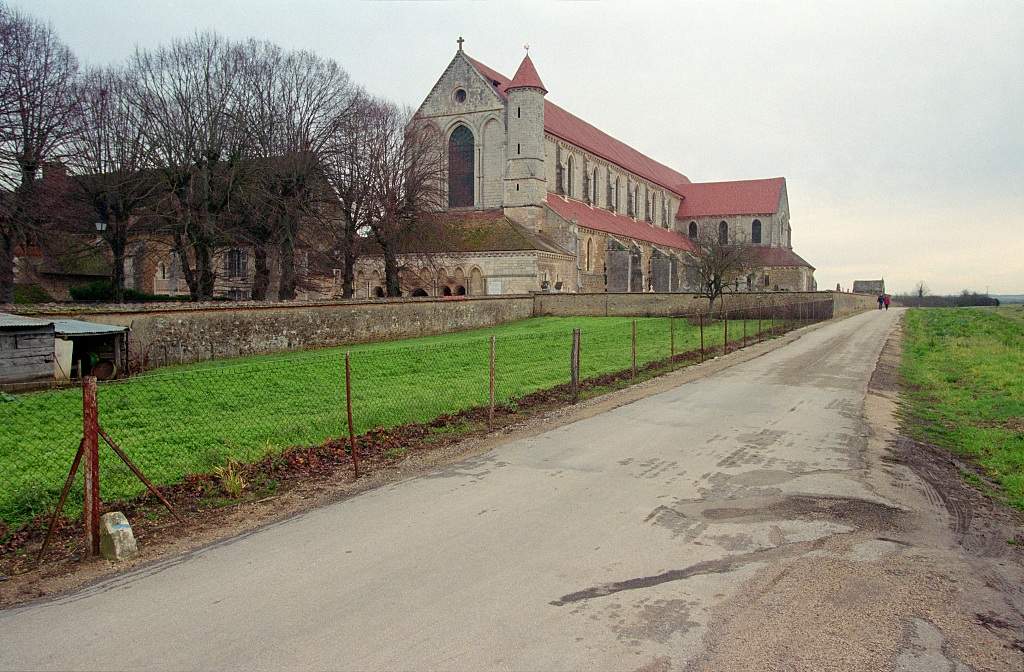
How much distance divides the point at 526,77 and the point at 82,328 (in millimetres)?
38360

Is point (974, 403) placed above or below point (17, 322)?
below

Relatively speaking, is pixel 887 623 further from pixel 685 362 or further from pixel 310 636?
pixel 685 362

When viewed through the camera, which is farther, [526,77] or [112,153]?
[526,77]

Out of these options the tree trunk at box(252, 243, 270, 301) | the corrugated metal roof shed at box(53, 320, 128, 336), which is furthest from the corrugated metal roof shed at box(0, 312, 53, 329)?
the tree trunk at box(252, 243, 270, 301)

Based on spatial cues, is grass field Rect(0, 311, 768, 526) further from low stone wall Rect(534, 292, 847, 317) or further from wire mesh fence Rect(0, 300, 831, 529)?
low stone wall Rect(534, 292, 847, 317)

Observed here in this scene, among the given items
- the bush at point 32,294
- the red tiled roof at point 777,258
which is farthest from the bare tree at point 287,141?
the red tiled roof at point 777,258

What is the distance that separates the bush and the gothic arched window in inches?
1061

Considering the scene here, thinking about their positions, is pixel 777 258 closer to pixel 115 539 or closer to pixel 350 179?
pixel 350 179

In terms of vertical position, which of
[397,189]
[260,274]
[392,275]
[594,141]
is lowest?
[260,274]

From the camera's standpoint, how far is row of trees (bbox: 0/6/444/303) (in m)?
31.2

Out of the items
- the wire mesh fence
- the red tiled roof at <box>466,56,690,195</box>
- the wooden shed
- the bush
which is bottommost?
the wire mesh fence

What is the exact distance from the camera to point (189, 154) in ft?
110

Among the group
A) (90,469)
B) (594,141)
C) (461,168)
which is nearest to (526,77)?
(461,168)

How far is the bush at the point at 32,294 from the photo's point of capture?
40156 mm
